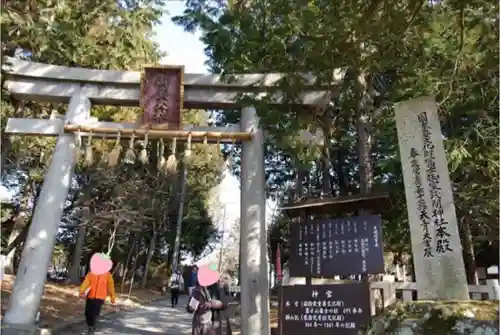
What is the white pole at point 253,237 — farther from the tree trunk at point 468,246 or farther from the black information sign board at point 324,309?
the tree trunk at point 468,246

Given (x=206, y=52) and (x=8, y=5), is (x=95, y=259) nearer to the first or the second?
(x=8, y=5)

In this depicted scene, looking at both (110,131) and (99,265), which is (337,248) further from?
(110,131)

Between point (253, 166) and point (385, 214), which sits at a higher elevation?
point (253, 166)

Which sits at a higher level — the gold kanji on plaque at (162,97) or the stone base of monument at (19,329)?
the gold kanji on plaque at (162,97)

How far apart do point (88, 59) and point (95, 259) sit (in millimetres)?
4307

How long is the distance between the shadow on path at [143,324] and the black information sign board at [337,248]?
4.14m

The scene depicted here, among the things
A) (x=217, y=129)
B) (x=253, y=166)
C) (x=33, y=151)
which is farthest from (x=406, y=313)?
(x=33, y=151)

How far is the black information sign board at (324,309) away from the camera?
5641 millimetres

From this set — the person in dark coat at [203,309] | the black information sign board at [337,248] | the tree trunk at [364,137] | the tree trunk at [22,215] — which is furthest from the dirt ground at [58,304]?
the tree trunk at [364,137]

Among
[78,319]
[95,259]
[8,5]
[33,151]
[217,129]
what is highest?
[33,151]

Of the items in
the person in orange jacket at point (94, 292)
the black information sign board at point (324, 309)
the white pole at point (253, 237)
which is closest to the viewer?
the black information sign board at point (324, 309)

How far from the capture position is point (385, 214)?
32.3ft

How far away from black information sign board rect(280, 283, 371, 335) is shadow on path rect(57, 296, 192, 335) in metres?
3.91

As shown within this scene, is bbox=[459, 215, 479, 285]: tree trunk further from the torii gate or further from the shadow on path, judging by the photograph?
the shadow on path
